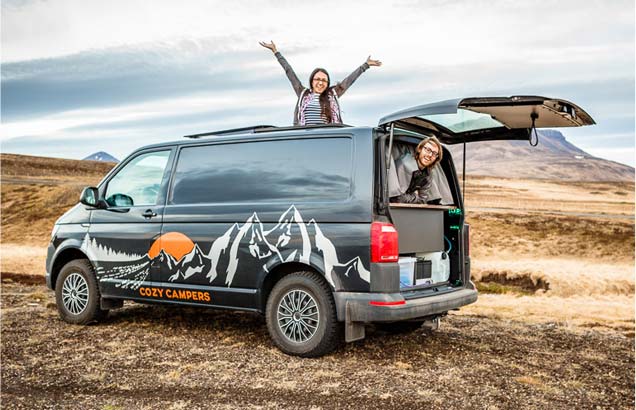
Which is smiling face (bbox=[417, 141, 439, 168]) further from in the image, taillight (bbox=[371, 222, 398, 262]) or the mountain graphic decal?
the mountain graphic decal

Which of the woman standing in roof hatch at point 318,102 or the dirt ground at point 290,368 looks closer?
the dirt ground at point 290,368

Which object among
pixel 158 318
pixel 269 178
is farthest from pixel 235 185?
pixel 158 318

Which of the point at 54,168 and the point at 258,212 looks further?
the point at 54,168

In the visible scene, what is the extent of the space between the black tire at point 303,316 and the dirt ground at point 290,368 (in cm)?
17

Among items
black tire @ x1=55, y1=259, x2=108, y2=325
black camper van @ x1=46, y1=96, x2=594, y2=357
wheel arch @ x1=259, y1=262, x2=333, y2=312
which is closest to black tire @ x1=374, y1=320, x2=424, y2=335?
black camper van @ x1=46, y1=96, x2=594, y2=357

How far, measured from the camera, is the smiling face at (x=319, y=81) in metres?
7.98

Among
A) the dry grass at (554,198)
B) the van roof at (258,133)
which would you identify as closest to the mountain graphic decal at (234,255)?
the van roof at (258,133)

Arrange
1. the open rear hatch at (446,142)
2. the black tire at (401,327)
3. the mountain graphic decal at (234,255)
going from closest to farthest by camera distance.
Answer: the mountain graphic decal at (234,255) < the open rear hatch at (446,142) < the black tire at (401,327)

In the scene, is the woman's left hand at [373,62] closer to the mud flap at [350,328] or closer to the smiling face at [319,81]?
the smiling face at [319,81]

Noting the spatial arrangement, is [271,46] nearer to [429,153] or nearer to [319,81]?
[319,81]

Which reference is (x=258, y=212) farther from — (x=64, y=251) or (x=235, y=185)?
(x=64, y=251)

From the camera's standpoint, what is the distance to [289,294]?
20.2 ft

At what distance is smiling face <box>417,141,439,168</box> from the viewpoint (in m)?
6.39

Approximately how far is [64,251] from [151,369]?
2.78m
